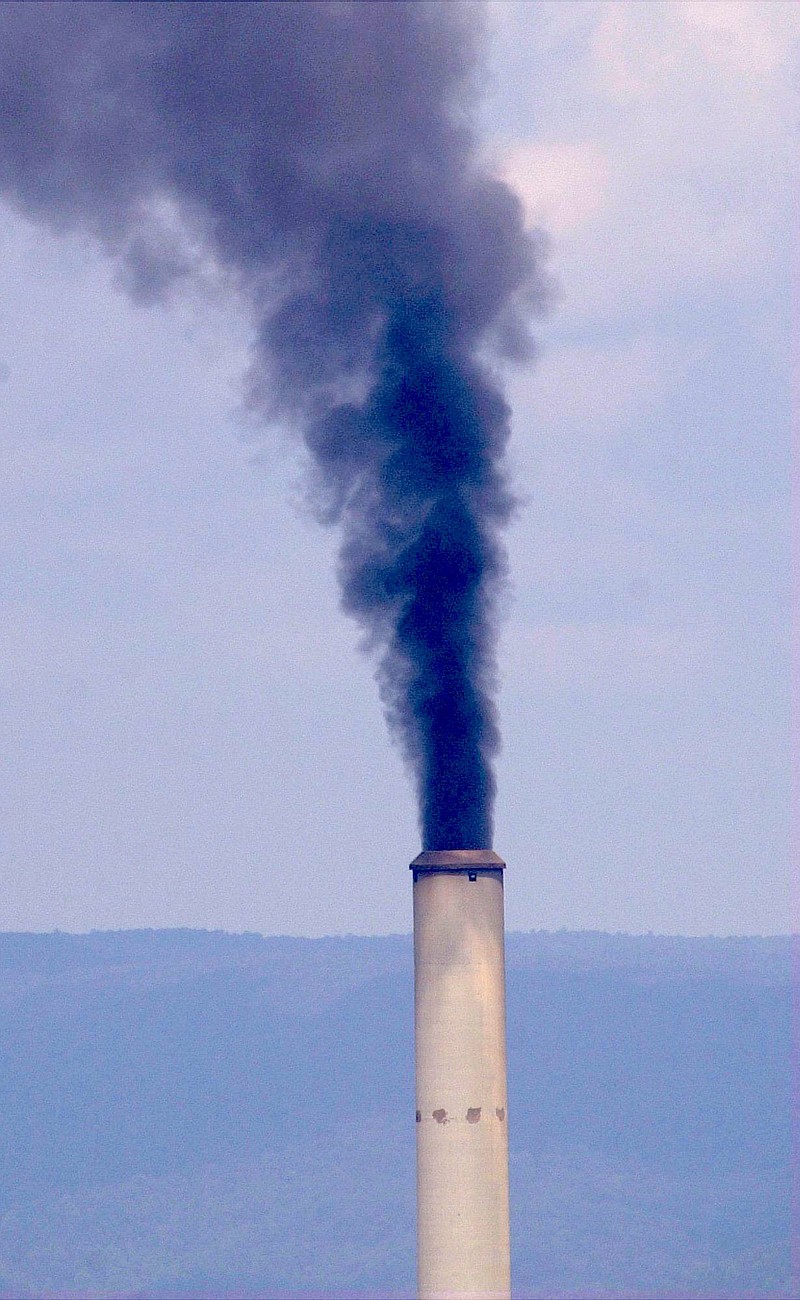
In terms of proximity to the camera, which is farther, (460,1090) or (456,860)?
(456,860)

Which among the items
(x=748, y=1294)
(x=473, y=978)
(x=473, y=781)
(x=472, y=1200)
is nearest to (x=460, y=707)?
(x=473, y=781)

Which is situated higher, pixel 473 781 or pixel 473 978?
pixel 473 781

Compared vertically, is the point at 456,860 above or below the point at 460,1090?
above

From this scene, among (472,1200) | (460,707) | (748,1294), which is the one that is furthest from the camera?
(748,1294)

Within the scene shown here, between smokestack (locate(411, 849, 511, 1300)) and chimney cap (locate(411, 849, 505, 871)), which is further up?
chimney cap (locate(411, 849, 505, 871))

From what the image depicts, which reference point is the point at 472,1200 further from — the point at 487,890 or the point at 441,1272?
the point at 487,890
